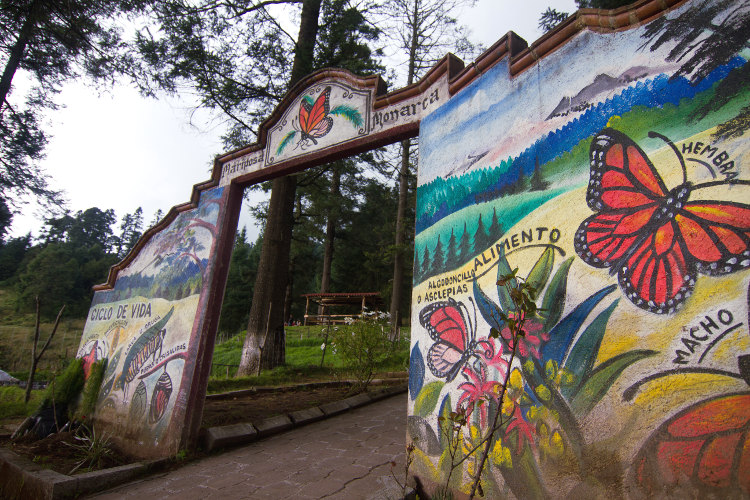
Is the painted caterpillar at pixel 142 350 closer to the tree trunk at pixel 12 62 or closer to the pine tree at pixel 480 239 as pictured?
the pine tree at pixel 480 239

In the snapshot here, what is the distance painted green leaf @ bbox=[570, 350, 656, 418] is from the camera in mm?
1905

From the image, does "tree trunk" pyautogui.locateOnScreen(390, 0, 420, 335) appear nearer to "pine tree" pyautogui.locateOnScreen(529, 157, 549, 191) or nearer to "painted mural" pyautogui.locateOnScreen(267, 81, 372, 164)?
"painted mural" pyautogui.locateOnScreen(267, 81, 372, 164)

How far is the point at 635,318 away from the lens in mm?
1934

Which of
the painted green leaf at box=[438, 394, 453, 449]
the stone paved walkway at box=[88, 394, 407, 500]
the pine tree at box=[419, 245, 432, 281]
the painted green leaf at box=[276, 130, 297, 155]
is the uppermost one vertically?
the painted green leaf at box=[276, 130, 297, 155]

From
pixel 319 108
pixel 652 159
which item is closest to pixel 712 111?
pixel 652 159

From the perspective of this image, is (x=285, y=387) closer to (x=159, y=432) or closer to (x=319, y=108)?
(x=159, y=432)

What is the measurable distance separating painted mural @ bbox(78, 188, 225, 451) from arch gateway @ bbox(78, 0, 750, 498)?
2991mm

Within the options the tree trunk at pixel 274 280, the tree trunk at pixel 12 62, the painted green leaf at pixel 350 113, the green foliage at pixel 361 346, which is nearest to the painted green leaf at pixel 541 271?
the painted green leaf at pixel 350 113

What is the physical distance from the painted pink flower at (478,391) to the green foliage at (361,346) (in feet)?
14.4

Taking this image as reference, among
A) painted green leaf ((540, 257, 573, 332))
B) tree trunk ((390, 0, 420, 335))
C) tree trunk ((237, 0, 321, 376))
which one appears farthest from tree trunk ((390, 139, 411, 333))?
painted green leaf ((540, 257, 573, 332))

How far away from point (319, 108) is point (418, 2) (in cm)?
1255

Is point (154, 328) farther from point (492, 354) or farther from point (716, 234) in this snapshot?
point (716, 234)

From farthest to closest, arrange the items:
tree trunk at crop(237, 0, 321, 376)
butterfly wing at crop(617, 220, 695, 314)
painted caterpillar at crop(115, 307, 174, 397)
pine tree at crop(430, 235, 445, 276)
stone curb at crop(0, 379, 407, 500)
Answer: tree trunk at crop(237, 0, 321, 376), painted caterpillar at crop(115, 307, 174, 397), stone curb at crop(0, 379, 407, 500), pine tree at crop(430, 235, 445, 276), butterfly wing at crop(617, 220, 695, 314)

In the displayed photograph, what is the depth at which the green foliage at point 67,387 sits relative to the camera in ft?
17.9
